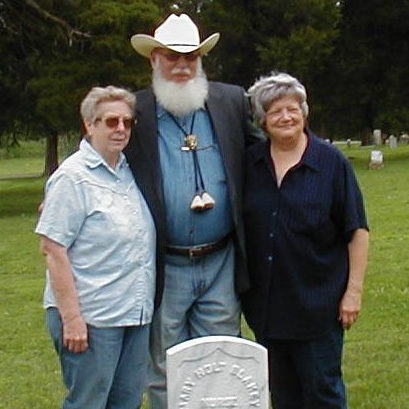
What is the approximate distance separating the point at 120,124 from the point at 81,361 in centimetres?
105

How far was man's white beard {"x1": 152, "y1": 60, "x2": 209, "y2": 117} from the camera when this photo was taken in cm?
473

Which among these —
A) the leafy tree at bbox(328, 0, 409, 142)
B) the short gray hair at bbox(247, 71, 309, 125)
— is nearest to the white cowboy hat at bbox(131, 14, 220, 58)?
the short gray hair at bbox(247, 71, 309, 125)

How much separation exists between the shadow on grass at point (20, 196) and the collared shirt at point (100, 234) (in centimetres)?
1815

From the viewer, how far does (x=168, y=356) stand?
4.00m

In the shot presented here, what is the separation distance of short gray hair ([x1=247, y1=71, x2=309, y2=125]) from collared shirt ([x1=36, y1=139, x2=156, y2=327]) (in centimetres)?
75

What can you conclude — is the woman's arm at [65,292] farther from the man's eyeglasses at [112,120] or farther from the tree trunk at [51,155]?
the tree trunk at [51,155]

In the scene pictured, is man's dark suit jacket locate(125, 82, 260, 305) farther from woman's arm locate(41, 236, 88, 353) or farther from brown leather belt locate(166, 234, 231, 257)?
woman's arm locate(41, 236, 88, 353)

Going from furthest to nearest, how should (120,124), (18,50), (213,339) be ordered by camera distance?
(18,50) < (120,124) < (213,339)

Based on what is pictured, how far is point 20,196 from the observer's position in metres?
28.0

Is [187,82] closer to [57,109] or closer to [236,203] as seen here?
[236,203]

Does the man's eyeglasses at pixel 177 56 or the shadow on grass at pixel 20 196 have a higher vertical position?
the man's eyeglasses at pixel 177 56

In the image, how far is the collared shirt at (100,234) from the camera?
168 inches

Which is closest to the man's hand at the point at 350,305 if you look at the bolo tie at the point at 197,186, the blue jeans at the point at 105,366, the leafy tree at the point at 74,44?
the bolo tie at the point at 197,186

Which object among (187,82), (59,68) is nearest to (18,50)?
(59,68)
